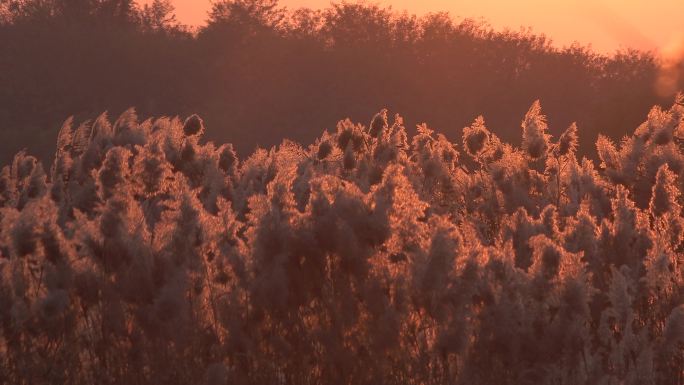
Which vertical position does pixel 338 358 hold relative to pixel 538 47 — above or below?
below

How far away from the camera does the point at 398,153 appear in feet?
26.1

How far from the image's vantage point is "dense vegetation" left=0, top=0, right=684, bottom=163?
3238cm

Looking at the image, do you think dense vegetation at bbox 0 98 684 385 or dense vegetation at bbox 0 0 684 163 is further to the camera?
dense vegetation at bbox 0 0 684 163

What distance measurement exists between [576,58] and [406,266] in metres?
31.2

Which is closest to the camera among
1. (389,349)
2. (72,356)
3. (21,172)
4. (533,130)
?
(389,349)

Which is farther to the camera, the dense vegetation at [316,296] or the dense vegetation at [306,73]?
the dense vegetation at [306,73]

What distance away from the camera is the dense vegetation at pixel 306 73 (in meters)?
32.4

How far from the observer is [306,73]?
34406 millimetres

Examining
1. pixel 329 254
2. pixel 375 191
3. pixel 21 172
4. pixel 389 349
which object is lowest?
pixel 21 172

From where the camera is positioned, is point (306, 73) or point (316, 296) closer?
point (316, 296)

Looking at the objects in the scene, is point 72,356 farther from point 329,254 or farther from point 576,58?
point 576,58

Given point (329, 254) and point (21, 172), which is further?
point (21, 172)

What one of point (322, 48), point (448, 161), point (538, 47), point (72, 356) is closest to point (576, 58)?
point (538, 47)

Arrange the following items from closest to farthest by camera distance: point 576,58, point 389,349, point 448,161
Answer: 1. point 389,349
2. point 448,161
3. point 576,58
